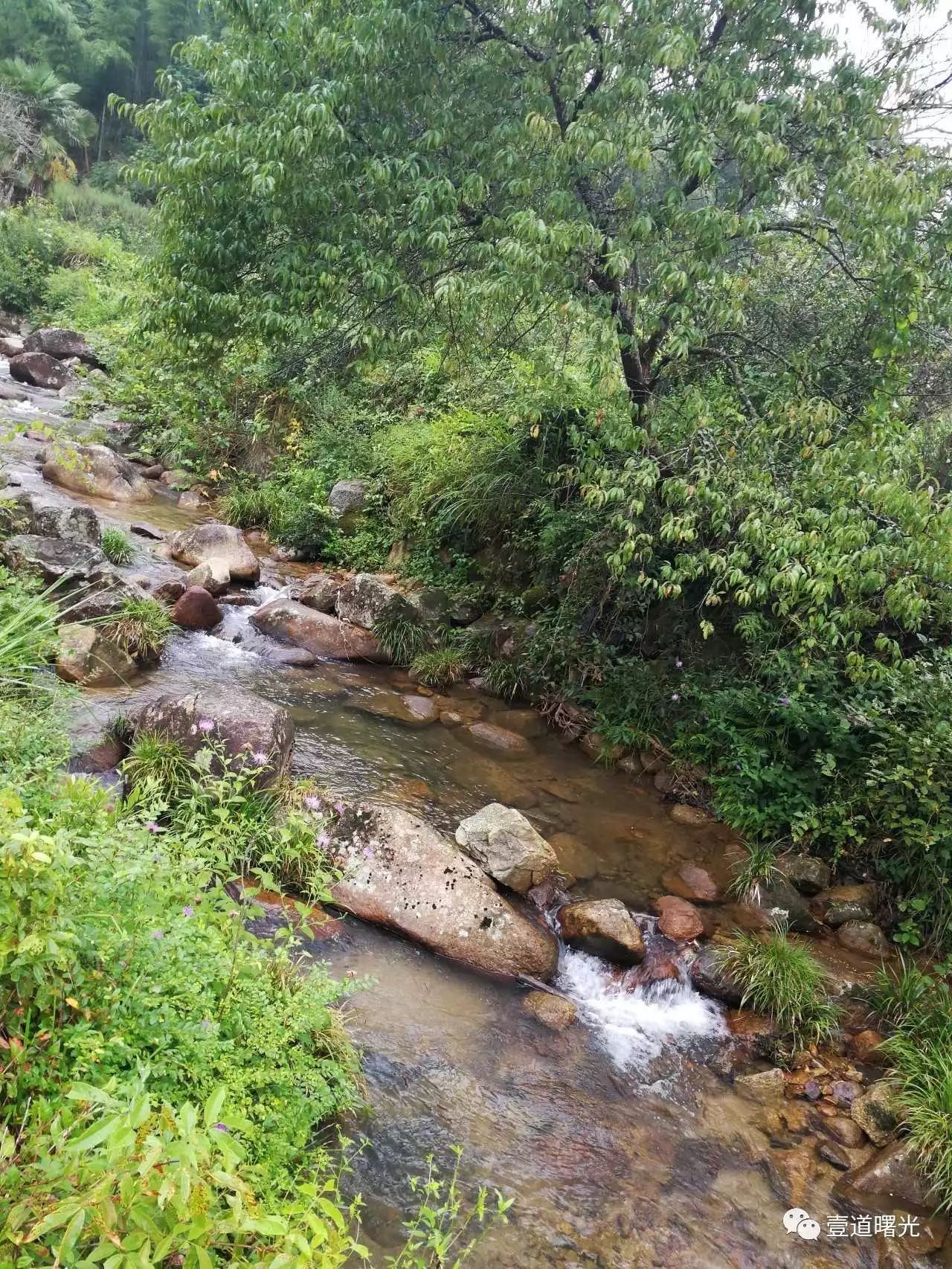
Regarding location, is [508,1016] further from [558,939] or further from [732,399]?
[732,399]

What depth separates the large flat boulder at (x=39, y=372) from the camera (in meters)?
16.5

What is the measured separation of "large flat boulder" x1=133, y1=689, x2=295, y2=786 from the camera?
5.30 metres

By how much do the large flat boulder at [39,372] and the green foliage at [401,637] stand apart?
39.9 ft

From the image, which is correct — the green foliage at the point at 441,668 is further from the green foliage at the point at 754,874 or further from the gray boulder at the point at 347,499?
the green foliage at the point at 754,874

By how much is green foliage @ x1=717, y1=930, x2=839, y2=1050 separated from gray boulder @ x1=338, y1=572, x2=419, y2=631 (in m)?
5.23

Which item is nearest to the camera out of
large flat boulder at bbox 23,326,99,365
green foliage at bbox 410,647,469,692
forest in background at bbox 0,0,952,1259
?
forest in background at bbox 0,0,952,1259

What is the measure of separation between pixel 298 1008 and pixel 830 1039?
3450 millimetres

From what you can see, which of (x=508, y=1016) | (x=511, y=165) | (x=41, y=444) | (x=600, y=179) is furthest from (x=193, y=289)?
(x=41, y=444)

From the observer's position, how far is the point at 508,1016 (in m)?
4.47

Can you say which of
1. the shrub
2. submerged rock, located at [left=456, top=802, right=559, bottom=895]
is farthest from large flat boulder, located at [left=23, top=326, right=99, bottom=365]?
submerged rock, located at [left=456, top=802, right=559, bottom=895]

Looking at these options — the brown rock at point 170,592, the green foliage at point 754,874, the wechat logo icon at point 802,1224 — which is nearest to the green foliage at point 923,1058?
the wechat logo icon at point 802,1224

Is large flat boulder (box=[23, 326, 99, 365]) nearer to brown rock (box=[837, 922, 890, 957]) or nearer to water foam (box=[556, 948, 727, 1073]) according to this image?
water foam (box=[556, 948, 727, 1073])

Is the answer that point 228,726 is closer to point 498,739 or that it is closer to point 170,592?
point 498,739

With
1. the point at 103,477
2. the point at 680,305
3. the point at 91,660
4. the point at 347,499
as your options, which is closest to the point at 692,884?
the point at 680,305
